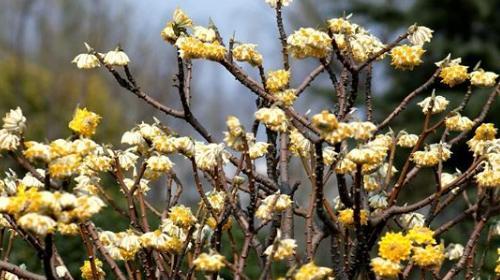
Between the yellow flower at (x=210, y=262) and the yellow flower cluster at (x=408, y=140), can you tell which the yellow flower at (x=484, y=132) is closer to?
the yellow flower cluster at (x=408, y=140)

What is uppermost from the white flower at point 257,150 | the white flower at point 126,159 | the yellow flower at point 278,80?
the yellow flower at point 278,80

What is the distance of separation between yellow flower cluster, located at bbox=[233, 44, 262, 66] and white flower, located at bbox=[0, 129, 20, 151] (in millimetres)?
743

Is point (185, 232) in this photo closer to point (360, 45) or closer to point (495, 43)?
point (360, 45)

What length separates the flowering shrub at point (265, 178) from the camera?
1.88m

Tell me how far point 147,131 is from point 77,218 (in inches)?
25.6

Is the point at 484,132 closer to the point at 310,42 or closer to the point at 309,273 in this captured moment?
the point at 310,42

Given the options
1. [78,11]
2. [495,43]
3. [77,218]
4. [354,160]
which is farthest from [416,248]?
[78,11]

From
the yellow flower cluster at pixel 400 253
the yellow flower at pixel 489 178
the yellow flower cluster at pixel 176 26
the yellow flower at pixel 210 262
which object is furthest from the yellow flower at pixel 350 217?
the yellow flower cluster at pixel 176 26

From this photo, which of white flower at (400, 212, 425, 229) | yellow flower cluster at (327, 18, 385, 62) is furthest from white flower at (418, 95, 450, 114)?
white flower at (400, 212, 425, 229)

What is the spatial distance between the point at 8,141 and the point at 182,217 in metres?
0.58

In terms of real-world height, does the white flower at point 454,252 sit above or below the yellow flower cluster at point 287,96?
below

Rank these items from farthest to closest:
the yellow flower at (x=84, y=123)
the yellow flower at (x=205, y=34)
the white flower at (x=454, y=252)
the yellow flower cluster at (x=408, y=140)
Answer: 1. the white flower at (x=454, y=252)
2. the yellow flower cluster at (x=408, y=140)
3. the yellow flower at (x=205, y=34)
4. the yellow flower at (x=84, y=123)

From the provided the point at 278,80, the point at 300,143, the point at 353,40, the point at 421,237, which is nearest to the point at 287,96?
the point at 278,80

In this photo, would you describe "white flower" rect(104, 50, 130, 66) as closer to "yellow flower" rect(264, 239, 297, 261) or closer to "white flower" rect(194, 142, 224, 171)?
"white flower" rect(194, 142, 224, 171)
